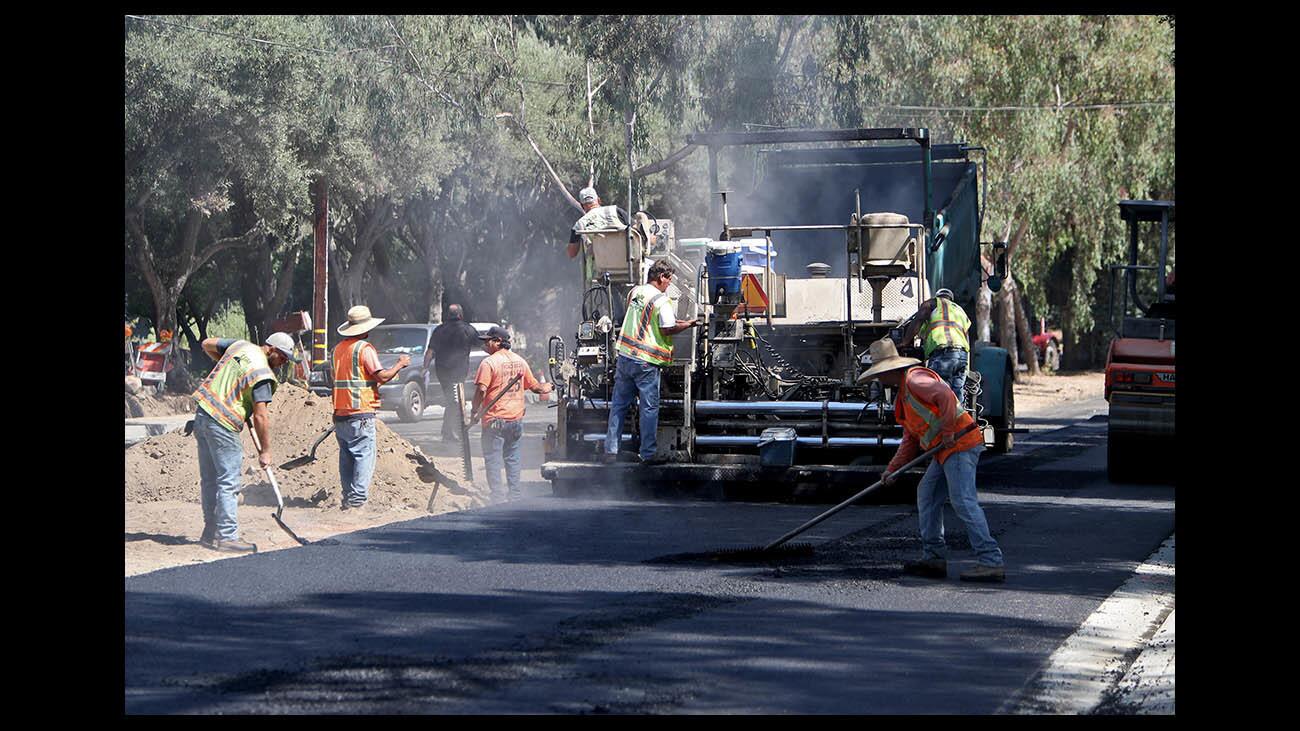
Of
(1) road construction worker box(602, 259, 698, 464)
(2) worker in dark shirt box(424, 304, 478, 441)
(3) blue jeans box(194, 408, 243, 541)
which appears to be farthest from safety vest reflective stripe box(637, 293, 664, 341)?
(2) worker in dark shirt box(424, 304, 478, 441)

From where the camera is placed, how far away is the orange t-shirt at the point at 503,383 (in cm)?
1248

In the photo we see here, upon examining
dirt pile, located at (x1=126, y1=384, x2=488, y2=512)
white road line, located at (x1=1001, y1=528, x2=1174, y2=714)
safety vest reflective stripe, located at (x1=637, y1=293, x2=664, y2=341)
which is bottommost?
white road line, located at (x1=1001, y1=528, x2=1174, y2=714)

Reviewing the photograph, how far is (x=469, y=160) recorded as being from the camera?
34344mm

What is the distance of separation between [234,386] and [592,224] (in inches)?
152

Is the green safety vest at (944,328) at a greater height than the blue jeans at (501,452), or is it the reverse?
the green safety vest at (944,328)

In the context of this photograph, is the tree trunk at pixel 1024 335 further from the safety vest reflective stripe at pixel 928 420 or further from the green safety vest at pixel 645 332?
the safety vest reflective stripe at pixel 928 420

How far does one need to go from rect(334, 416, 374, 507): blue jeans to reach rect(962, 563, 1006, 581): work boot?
4.96m

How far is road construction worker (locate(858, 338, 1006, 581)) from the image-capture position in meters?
8.47

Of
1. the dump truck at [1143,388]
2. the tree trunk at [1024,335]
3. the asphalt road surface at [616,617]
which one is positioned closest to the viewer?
the asphalt road surface at [616,617]

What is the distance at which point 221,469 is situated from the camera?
32.0 feet

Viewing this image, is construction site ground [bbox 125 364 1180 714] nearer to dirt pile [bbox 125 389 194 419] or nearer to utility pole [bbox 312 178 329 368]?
utility pole [bbox 312 178 329 368]

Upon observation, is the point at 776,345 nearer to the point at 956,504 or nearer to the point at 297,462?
the point at 297,462

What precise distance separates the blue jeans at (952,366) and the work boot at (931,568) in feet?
10.9

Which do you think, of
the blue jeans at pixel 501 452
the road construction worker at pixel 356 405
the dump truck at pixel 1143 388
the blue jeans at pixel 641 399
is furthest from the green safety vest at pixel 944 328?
the road construction worker at pixel 356 405
